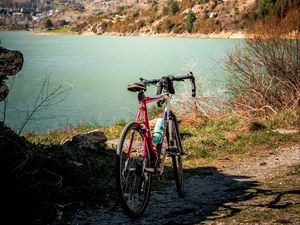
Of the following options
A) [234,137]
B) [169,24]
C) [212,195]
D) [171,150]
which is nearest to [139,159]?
[171,150]


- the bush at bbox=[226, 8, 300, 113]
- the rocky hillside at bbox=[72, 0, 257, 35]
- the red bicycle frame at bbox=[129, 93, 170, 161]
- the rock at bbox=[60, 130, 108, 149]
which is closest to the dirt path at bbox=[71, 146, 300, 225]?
the red bicycle frame at bbox=[129, 93, 170, 161]

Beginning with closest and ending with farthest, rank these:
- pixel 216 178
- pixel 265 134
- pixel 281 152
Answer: pixel 216 178, pixel 281 152, pixel 265 134

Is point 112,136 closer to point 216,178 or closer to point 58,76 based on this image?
point 216,178

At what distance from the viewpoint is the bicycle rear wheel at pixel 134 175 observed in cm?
474

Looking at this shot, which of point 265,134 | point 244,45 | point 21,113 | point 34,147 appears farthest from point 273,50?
point 21,113

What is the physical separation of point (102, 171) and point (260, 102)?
29.5 ft

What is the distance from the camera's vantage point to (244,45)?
16.8 metres

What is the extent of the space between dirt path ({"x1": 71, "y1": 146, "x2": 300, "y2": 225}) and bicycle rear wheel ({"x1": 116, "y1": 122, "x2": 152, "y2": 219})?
0.59 feet

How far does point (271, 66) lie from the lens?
51.4 ft

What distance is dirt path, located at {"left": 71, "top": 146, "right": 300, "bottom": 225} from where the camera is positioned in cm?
504

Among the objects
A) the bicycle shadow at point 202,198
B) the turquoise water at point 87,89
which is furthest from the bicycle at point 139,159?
the turquoise water at point 87,89

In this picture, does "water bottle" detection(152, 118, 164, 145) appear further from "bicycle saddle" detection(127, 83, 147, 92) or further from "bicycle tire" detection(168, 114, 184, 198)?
"bicycle saddle" detection(127, 83, 147, 92)

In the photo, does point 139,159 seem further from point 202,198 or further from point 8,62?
point 8,62

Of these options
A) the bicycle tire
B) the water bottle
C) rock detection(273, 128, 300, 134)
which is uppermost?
the water bottle
